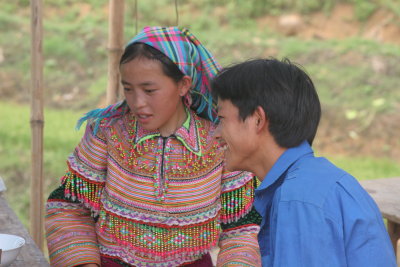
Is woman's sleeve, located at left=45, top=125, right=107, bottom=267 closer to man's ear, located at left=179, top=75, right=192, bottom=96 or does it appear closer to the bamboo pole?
man's ear, located at left=179, top=75, right=192, bottom=96

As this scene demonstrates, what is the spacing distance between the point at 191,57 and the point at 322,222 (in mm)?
1066

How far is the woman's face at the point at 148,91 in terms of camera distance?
230cm

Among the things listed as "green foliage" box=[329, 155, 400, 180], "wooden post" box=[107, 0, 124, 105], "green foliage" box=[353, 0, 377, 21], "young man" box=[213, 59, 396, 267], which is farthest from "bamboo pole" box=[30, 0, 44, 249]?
"green foliage" box=[353, 0, 377, 21]

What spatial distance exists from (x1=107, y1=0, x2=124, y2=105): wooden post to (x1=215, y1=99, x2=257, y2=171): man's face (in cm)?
136

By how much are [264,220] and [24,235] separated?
2.97 feet

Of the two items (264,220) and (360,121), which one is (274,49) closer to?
(360,121)

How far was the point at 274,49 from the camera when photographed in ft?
28.0

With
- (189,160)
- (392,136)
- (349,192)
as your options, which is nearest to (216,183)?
(189,160)

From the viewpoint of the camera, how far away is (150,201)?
92.7 inches

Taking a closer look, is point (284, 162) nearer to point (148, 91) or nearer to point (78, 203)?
point (148, 91)

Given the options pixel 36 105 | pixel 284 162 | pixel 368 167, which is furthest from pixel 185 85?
pixel 368 167

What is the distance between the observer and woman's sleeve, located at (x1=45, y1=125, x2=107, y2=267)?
239 cm

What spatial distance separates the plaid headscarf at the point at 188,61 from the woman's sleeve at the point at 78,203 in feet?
0.33

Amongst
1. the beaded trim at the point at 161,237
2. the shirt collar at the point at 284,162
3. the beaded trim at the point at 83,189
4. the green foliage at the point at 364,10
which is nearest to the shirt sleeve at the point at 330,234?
the shirt collar at the point at 284,162
